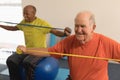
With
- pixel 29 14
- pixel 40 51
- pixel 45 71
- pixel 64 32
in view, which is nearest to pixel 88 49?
pixel 40 51

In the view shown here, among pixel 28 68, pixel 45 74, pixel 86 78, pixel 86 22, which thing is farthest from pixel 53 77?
pixel 86 22

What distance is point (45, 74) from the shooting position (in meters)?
3.10

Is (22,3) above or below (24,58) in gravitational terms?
above

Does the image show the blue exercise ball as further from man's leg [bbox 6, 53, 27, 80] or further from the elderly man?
man's leg [bbox 6, 53, 27, 80]

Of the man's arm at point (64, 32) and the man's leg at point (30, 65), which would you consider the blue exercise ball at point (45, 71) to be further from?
the man's arm at point (64, 32)

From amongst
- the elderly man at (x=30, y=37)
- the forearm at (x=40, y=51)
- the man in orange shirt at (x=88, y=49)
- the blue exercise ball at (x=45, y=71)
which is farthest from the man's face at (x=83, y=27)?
the blue exercise ball at (x=45, y=71)

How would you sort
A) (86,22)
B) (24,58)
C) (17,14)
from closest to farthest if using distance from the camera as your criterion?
1. (86,22)
2. (24,58)
3. (17,14)

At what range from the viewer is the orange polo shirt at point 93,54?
2053 millimetres

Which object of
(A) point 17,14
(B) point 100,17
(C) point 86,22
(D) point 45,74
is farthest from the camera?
(A) point 17,14

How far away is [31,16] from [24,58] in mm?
608

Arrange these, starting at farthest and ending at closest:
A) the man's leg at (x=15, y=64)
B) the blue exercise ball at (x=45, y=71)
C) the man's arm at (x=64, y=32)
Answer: the man's leg at (x=15, y=64), the blue exercise ball at (x=45, y=71), the man's arm at (x=64, y=32)

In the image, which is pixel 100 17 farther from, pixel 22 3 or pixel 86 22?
pixel 86 22

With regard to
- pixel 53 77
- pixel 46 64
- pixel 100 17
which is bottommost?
pixel 53 77

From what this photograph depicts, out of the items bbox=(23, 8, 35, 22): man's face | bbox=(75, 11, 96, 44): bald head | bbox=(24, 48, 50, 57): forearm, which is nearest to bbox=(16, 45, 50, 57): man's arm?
bbox=(24, 48, 50, 57): forearm
